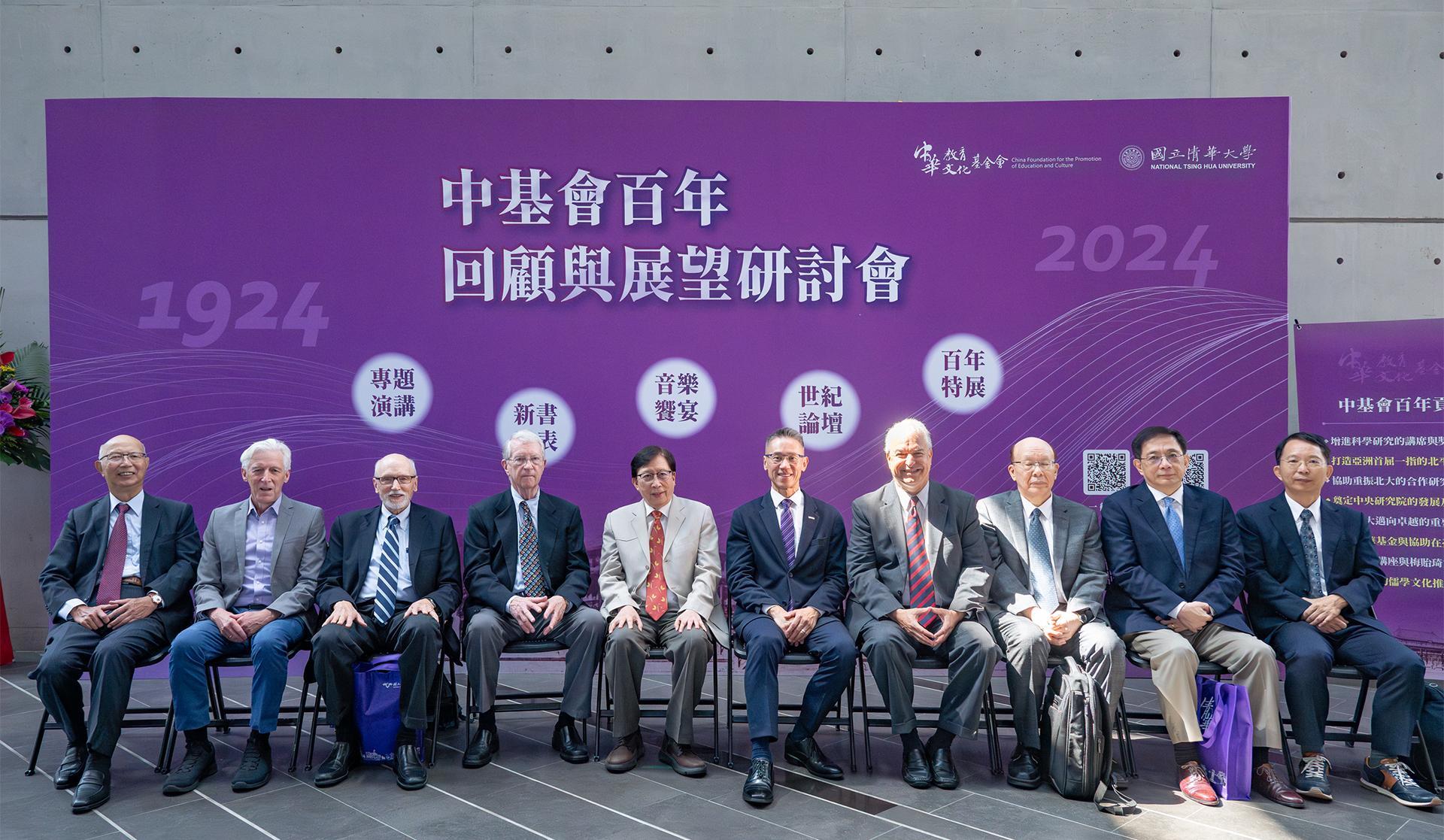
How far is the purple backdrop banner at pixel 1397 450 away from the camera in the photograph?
16.8 ft

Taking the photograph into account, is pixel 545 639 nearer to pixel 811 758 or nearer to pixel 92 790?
pixel 811 758

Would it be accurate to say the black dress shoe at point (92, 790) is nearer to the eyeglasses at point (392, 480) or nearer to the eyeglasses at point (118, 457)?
the eyeglasses at point (118, 457)

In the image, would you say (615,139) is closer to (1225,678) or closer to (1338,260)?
(1225,678)

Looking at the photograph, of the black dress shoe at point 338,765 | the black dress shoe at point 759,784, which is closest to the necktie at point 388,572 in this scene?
the black dress shoe at point 338,765

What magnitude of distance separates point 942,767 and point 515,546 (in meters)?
2.05

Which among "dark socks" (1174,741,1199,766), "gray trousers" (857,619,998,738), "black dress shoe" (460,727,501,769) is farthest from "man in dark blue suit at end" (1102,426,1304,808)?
"black dress shoe" (460,727,501,769)

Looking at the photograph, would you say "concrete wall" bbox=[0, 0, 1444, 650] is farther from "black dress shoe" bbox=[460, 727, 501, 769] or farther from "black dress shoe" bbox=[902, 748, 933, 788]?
"black dress shoe" bbox=[902, 748, 933, 788]

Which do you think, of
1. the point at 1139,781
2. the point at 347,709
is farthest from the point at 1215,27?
the point at 347,709

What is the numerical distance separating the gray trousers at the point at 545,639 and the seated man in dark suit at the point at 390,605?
16 cm

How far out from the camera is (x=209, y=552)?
13.4 feet

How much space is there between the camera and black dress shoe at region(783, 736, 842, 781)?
3.74 m

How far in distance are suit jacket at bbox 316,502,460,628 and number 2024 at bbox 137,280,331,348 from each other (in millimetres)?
1489

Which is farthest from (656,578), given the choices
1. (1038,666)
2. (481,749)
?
(1038,666)

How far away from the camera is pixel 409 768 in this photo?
367cm
